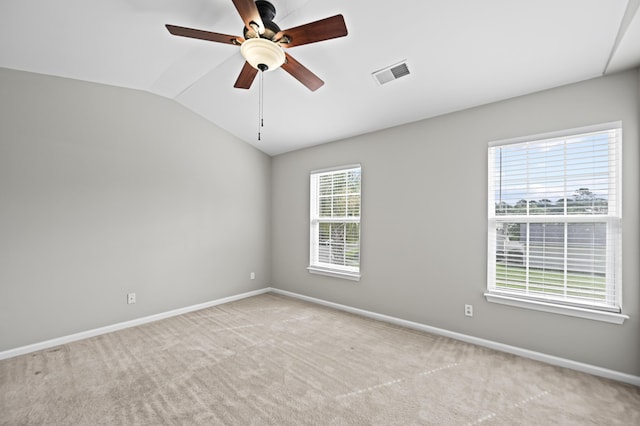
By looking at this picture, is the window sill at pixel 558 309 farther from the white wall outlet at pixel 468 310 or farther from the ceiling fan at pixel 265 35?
the ceiling fan at pixel 265 35

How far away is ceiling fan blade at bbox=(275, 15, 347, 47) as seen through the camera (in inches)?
65.9

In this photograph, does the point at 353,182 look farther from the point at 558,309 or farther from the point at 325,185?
the point at 558,309

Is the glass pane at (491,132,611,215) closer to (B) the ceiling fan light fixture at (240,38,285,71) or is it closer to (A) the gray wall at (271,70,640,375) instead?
(A) the gray wall at (271,70,640,375)

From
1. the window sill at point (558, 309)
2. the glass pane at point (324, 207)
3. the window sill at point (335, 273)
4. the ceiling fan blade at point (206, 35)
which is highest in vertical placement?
the ceiling fan blade at point (206, 35)

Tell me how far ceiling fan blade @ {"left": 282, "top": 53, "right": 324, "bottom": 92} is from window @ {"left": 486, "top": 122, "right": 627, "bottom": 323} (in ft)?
6.36

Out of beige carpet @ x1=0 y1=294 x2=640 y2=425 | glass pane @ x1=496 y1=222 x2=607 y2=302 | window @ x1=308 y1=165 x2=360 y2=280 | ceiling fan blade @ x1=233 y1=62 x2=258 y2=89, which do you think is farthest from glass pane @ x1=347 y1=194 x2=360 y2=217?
ceiling fan blade @ x1=233 y1=62 x2=258 y2=89

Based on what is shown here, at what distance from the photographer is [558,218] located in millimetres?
2578

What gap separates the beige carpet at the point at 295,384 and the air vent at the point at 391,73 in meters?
2.69

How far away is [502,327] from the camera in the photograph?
2.80 meters

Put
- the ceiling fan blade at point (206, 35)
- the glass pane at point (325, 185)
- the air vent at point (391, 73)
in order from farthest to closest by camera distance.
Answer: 1. the glass pane at point (325, 185)
2. the air vent at point (391, 73)
3. the ceiling fan blade at point (206, 35)

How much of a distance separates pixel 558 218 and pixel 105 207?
185 inches

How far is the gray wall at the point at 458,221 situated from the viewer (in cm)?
230

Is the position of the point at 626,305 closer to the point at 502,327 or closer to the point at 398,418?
the point at 502,327

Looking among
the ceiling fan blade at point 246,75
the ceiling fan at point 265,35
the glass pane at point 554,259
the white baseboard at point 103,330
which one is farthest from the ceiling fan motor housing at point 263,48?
the white baseboard at point 103,330
